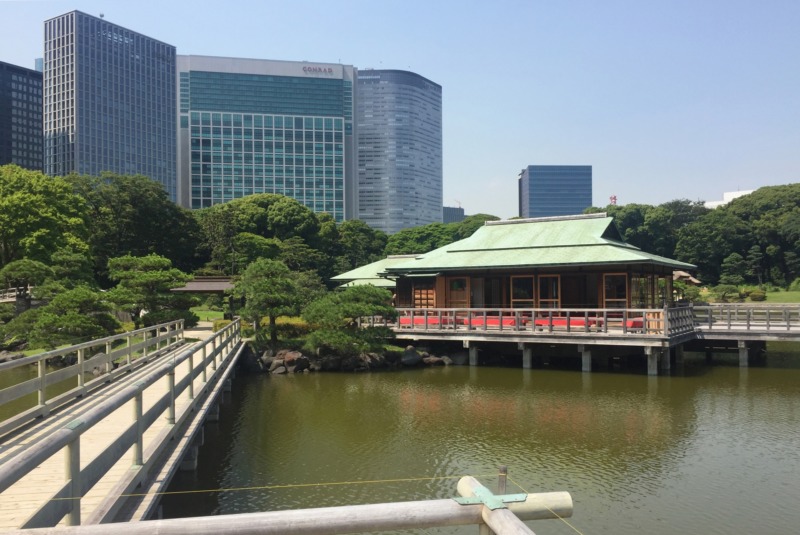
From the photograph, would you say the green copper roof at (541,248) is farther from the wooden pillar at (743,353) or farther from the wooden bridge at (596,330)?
the wooden pillar at (743,353)

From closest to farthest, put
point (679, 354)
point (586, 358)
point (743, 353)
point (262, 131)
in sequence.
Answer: point (586, 358)
point (743, 353)
point (679, 354)
point (262, 131)

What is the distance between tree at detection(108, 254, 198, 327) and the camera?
73.7 feet

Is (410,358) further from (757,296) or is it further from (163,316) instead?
(757,296)

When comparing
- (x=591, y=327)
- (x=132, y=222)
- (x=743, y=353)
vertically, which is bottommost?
(x=743, y=353)

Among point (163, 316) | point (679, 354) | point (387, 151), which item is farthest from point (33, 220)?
point (387, 151)

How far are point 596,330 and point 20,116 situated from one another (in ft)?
423

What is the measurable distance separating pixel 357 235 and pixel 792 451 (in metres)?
A: 53.2

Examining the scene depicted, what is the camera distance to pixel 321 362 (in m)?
22.4

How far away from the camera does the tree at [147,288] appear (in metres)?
22.5

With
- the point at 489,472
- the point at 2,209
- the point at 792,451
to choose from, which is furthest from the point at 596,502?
the point at 2,209

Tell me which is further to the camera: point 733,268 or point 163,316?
point 733,268

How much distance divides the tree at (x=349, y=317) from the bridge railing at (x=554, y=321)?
1.26 metres

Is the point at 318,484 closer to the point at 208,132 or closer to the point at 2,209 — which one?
the point at 2,209

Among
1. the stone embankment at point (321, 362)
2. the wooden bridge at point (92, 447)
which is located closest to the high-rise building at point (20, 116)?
the stone embankment at point (321, 362)
